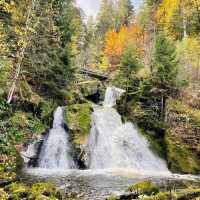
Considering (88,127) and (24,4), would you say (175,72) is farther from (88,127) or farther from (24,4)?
(24,4)

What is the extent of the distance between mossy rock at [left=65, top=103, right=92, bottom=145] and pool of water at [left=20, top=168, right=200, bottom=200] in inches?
121

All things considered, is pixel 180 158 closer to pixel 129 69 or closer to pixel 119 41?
pixel 129 69

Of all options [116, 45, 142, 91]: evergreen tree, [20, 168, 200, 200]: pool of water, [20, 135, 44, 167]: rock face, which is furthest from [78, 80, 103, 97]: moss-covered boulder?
[20, 168, 200, 200]: pool of water

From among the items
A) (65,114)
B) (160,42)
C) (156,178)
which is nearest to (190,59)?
(160,42)

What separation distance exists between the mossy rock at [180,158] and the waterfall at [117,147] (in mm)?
707

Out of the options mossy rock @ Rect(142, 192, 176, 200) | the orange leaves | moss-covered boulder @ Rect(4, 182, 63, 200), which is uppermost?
the orange leaves

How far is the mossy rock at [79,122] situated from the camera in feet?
79.6

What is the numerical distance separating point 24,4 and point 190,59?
69.3ft

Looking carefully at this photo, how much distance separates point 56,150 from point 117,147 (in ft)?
15.0

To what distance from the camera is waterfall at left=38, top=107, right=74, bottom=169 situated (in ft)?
75.9

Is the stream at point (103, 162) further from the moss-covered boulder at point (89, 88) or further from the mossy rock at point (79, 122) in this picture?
the moss-covered boulder at point (89, 88)

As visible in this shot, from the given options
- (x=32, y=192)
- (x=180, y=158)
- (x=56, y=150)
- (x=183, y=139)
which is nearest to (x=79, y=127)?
(x=56, y=150)

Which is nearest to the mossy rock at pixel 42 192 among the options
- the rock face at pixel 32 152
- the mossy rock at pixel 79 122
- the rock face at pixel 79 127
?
the rock face at pixel 32 152

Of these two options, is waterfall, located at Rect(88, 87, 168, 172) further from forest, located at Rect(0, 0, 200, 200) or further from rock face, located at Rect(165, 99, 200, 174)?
rock face, located at Rect(165, 99, 200, 174)
